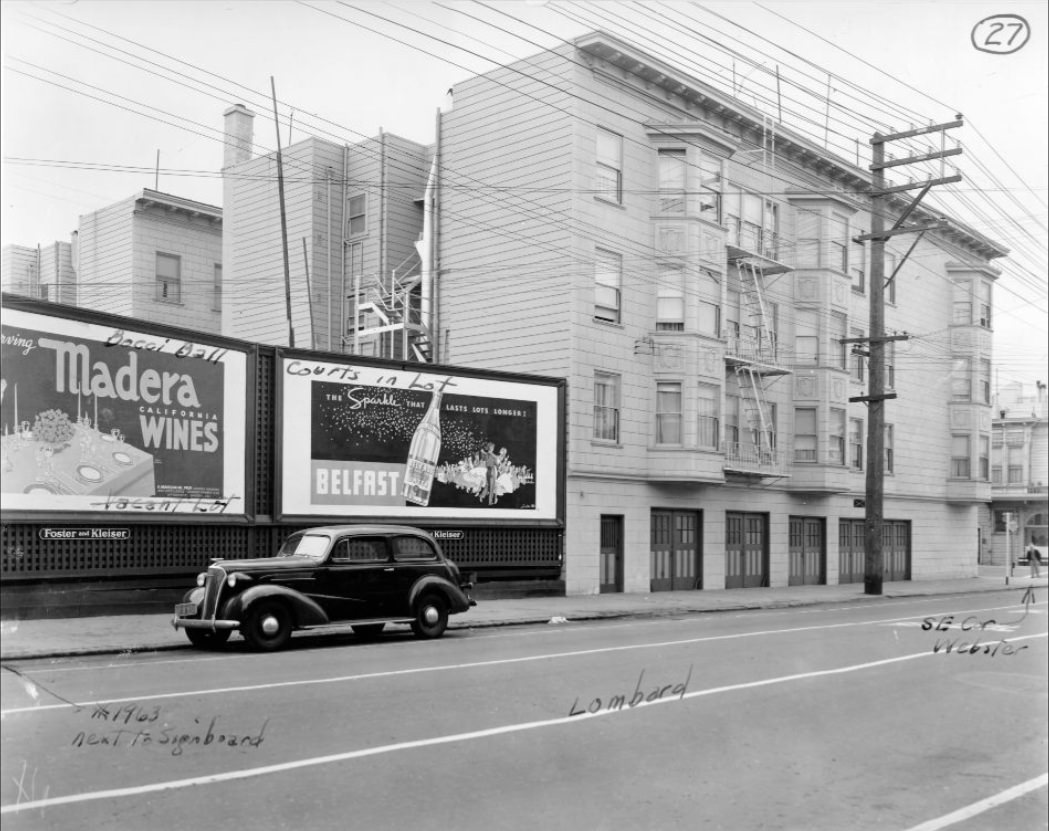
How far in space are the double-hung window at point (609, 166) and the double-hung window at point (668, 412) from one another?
500cm

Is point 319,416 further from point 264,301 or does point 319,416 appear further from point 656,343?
point 656,343

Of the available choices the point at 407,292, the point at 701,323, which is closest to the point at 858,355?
the point at 407,292

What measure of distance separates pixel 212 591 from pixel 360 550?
2.03 m

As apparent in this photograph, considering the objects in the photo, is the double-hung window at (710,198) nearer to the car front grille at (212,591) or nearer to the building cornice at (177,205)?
the car front grille at (212,591)

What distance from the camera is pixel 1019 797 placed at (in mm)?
6250

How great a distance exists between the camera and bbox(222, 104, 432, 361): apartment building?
6328mm

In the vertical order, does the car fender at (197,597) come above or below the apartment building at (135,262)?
below

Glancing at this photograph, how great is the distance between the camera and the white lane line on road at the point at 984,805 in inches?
223

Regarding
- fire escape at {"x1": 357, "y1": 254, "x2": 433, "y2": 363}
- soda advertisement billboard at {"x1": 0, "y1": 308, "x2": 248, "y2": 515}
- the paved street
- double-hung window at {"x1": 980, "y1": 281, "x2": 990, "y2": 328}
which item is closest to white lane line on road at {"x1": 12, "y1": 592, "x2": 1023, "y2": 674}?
the paved street

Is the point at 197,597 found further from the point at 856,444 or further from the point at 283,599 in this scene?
the point at 856,444

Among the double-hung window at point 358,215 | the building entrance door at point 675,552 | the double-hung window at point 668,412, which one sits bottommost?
the building entrance door at point 675,552

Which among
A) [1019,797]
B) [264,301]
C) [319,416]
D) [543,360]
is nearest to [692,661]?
[1019,797]

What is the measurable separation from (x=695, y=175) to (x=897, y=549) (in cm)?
1212

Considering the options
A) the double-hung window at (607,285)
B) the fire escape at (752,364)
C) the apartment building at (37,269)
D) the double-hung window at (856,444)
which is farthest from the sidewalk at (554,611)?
the double-hung window at (607,285)
